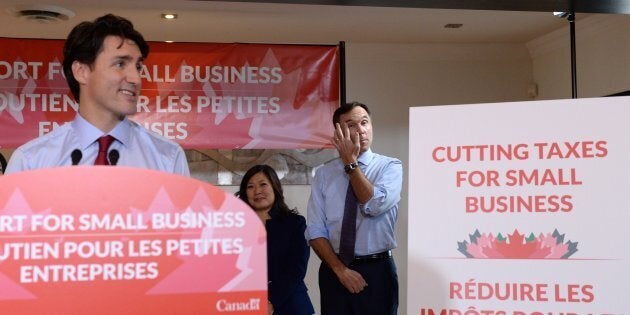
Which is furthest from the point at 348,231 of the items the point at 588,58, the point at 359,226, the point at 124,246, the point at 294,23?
the point at 588,58

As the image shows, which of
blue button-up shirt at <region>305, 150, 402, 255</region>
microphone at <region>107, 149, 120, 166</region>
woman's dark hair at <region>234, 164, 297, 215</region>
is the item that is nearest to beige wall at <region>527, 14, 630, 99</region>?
blue button-up shirt at <region>305, 150, 402, 255</region>

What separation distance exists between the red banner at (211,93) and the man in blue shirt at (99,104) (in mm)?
2492

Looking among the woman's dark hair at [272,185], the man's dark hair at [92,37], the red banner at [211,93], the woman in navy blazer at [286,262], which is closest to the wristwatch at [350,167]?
the woman in navy blazer at [286,262]

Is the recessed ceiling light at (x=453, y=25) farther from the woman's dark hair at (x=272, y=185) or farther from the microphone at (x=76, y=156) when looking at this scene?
the microphone at (x=76, y=156)

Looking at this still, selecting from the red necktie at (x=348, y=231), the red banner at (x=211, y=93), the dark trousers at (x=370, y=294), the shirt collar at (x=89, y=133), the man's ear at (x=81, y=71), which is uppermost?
the red banner at (x=211, y=93)

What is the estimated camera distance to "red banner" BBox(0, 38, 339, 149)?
421 centimetres

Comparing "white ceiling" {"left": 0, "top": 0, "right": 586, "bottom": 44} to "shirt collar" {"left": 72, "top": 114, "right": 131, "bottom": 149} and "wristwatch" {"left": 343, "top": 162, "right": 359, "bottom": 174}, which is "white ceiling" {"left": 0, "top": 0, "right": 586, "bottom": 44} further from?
"shirt collar" {"left": 72, "top": 114, "right": 131, "bottom": 149}

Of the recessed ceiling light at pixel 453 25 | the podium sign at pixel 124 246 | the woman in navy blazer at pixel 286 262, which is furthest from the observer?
the recessed ceiling light at pixel 453 25

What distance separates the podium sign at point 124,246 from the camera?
47.4 inches

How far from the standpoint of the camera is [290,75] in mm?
4434

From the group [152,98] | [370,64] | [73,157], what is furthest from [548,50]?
[73,157]

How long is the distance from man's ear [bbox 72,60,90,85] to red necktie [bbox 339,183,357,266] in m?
1.56

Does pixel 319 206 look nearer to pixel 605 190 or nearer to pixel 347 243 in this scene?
pixel 347 243

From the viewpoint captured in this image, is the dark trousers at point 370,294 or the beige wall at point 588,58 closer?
the dark trousers at point 370,294
